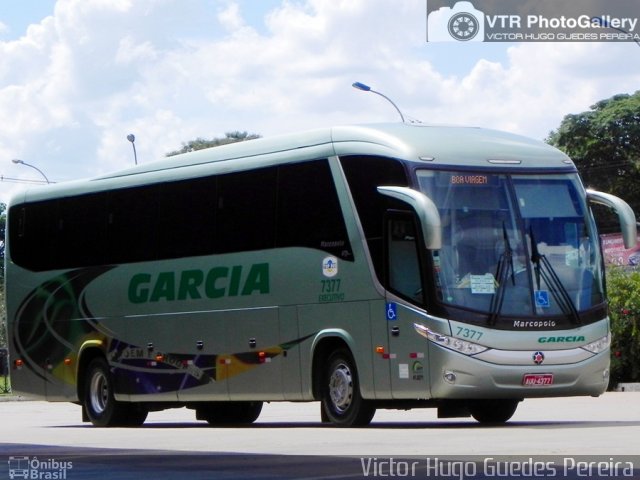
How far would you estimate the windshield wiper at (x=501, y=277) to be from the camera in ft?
61.9

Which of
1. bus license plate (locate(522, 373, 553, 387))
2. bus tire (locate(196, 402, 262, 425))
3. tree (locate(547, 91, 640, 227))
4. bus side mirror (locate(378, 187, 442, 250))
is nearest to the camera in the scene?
bus side mirror (locate(378, 187, 442, 250))

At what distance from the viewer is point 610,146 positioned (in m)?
84.9

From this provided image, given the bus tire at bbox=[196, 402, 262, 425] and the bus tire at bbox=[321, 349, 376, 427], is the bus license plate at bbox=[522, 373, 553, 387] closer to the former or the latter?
the bus tire at bbox=[321, 349, 376, 427]

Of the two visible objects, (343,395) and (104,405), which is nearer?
(343,395)

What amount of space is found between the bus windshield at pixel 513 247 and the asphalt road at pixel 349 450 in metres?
1.52

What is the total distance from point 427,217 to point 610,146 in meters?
68.1

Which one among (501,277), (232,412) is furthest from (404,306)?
(232,412)

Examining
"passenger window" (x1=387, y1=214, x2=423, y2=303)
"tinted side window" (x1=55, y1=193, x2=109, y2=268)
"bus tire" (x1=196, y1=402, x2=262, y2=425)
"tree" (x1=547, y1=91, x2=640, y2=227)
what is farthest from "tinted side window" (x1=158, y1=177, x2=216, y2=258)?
"tree" (x1=547, y1=91, x2=640, y2=227)

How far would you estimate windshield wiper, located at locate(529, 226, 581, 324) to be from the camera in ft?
63.2

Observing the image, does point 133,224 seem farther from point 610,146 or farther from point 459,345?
point 610,146

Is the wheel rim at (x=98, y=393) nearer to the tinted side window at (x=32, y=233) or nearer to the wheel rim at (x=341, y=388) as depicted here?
the tinted side window at (x=32, y=233)

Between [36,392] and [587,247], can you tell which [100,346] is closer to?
[36,392]

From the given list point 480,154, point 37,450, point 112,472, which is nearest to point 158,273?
point 480,154

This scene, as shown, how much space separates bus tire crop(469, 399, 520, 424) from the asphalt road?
0.18 meters
